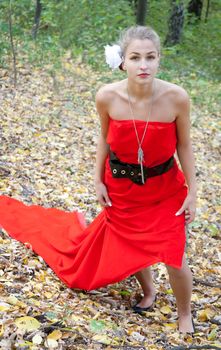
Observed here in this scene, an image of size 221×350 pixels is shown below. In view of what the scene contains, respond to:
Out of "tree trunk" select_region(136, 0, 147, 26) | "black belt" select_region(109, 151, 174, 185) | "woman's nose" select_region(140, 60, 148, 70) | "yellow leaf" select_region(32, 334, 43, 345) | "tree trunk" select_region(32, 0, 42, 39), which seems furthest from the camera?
"tree trunk" select_region(136, 0, 147, 26)

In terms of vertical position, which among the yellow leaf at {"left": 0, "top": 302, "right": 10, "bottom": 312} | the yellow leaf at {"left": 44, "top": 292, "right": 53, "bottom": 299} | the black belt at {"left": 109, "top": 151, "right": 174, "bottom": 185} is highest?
the black belt at {"left": 109, "top": 151, "right": 174, "bottom": 185}

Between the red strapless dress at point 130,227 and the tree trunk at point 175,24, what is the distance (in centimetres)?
1066

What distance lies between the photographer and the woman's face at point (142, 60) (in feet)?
9.59

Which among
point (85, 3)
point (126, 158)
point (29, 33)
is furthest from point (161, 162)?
point (85, 3)

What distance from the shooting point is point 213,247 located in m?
4.85

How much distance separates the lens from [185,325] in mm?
3336

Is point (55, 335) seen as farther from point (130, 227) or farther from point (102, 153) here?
point (102, 153)

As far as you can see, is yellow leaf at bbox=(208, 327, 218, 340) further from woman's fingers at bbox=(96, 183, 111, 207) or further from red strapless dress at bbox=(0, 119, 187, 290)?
woman's fingers at bbox=(96, 183, 111, 207)

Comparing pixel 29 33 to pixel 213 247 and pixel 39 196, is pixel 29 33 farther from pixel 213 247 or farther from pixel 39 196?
pixel 213 247

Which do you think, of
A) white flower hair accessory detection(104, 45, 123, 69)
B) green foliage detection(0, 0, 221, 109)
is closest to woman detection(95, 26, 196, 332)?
white flower hair accessory detection(104, 45, 123, 69)

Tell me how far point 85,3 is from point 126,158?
32.1 feet

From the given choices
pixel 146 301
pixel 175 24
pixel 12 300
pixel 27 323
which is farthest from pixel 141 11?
pixel 27 323

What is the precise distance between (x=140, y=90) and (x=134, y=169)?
0.46 metres

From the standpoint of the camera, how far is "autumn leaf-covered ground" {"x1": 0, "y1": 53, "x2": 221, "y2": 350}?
2.94 meters
